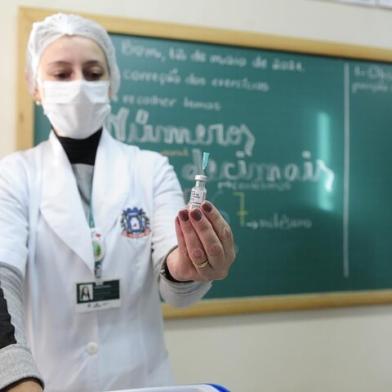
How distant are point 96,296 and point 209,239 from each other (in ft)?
1.19

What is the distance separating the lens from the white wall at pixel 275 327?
4.95 feet

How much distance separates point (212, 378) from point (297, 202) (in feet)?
2.21

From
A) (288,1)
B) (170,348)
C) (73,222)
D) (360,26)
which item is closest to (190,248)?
(73,222)

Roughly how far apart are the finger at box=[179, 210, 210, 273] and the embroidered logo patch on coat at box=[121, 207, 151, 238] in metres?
0.27

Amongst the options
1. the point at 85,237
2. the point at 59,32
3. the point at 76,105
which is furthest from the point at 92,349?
the point at 59,32

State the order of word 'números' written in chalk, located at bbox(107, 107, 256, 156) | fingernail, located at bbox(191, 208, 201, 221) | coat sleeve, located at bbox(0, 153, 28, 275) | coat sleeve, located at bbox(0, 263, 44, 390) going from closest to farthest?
coat sleeve, located at bbox(0, 263, 44, 390)
fingernail, located at bbox(191, 208, 201, 221)
coat sleeve, located at bbox(0, 153, 28, 275)
word 'números' written in chalk, located at bbox(107, 107, 256, 156)

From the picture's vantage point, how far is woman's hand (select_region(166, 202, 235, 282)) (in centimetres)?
71

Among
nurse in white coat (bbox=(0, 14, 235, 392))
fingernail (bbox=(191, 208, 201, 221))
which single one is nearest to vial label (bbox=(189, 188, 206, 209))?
fingernail (bbox=(191, 208, 201, 221))

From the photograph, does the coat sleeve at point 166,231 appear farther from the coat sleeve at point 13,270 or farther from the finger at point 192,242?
the coat sleeve at point 13,270

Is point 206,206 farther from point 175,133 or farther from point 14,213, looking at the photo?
Result: point 175,133

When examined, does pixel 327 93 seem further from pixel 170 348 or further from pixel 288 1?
pixel 170 348

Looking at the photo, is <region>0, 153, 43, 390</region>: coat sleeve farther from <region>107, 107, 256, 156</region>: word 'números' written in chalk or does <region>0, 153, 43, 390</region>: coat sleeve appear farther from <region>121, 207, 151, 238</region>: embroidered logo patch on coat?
<region>107, 107, 256, 156</region>: word 'números' written in chalk

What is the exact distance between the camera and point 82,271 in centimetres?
98

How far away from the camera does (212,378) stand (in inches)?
62.8
